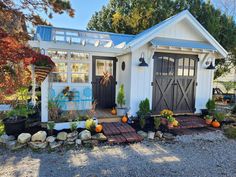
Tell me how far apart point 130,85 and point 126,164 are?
9.75 feet

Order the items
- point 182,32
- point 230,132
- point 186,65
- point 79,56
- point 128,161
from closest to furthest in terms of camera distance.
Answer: point 128,161 < point 230,132 < point 79,56 < point 182,32 < point 186,65

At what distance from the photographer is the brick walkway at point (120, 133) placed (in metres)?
4.73

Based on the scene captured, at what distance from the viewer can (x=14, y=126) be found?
4.60 m

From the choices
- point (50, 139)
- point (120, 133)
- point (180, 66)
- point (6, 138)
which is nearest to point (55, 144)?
point (50, 139)

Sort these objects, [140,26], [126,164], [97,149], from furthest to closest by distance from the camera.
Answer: [140,26]
[97,149]
[126,164]

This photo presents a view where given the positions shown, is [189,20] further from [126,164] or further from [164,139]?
[126,164]

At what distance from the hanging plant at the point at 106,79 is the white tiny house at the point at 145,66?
8cm

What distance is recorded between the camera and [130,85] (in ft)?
19.9

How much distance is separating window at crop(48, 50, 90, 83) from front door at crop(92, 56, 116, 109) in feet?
1.47

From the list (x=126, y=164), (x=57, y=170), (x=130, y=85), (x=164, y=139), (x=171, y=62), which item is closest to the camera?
(x=57, y=170)

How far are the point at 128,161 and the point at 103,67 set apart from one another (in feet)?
13.8

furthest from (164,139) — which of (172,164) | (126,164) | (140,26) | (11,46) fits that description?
(140,26)

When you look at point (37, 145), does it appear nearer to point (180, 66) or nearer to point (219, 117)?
point (180, 66)

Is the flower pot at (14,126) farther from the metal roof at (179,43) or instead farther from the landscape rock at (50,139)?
the metal roof at (179,43)
